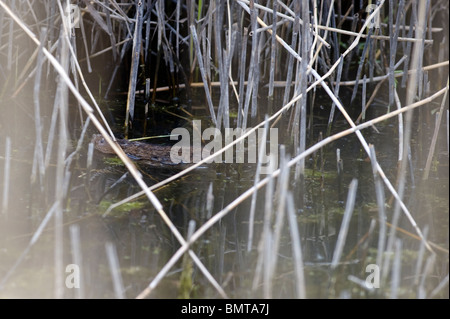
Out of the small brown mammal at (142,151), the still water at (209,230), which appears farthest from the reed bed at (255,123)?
the small brown mammal at (142,151)

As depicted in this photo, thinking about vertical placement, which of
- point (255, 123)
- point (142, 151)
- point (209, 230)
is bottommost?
point (209, 230)

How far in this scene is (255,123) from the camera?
2.77 meters

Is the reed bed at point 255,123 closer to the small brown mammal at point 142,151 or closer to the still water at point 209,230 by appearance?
the still water at point 209,230

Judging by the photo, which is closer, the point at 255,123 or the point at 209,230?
the point at 209,230

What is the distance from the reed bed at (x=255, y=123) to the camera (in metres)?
1.74

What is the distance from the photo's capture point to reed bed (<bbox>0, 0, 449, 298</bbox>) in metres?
1.74

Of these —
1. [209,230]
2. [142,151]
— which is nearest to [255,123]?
[142,151]

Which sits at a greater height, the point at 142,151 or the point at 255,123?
the point at 255,123

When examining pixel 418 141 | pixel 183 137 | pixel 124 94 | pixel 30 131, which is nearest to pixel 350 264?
pixel 418 141

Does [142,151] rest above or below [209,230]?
above

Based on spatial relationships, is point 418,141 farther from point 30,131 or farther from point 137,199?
A: point 30,131

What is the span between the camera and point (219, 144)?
108 inches

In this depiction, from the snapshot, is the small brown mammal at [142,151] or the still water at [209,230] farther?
the small brown mammal at [142,151]

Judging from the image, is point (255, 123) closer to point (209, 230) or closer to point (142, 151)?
point (142, 151)
